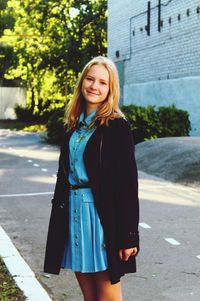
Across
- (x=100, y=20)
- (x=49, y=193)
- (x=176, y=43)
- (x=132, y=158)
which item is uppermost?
(x=100, y=20)

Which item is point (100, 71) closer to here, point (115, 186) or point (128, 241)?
point (115, 186)

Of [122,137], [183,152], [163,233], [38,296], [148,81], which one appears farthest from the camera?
[148,81]

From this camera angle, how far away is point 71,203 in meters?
2.94

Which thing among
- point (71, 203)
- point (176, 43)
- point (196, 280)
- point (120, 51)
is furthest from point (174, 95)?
point (71, 203)

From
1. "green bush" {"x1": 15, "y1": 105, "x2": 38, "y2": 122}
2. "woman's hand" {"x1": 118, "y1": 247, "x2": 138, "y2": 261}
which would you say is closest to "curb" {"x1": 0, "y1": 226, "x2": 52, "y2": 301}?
"woman's hand" {"x1": 118, "y1": 247, "x2": 138, "y2": 261}

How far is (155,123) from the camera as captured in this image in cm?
1634

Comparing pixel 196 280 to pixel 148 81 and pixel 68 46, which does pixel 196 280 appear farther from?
pixel 68 46

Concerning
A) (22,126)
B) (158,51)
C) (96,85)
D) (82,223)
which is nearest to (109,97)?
(96,85)

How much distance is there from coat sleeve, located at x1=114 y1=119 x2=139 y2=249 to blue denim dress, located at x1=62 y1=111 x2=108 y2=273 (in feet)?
0.42

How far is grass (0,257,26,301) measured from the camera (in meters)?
4.26

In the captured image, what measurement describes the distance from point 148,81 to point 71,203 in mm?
20029

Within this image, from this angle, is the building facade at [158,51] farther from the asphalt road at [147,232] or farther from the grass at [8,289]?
the grass at [8,289]

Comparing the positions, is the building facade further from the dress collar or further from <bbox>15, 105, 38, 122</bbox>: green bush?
the dress collar

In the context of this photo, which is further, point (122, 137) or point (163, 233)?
point (163, 233)
